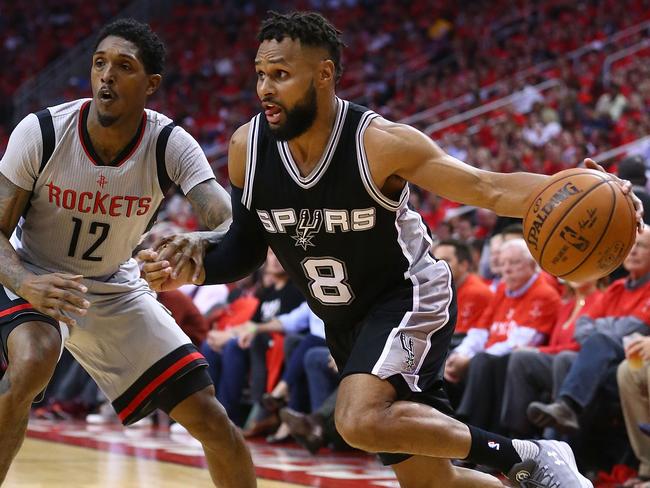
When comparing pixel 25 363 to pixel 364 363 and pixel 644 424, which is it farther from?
pixel 644 424

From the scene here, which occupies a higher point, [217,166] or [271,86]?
[217,166]

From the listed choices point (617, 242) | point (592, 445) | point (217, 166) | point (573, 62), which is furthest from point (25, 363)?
→ point (217, 166)

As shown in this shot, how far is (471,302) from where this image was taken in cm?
724

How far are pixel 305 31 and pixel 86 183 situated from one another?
1217 millimetres

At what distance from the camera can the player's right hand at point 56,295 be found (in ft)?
12.6

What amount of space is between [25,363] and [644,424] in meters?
3.31

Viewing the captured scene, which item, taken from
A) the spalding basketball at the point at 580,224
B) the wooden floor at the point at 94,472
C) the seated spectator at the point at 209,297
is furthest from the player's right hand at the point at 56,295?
the seated spectator at the point at 209,297

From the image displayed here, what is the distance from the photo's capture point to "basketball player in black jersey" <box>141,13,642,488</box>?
377 cm

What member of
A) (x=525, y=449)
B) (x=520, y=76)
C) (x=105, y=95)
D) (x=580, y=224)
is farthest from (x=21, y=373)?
(x=520, y=76)

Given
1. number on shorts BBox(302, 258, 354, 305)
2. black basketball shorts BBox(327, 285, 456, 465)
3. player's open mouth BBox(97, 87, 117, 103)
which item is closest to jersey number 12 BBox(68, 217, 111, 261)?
player's open mouth BBox(97, 87, 117, 103)

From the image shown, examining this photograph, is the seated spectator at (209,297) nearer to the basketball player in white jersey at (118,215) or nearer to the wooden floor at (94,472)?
the wooden floor at (94,472)

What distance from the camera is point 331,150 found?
3.95 m

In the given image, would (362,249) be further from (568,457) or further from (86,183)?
(86,183)

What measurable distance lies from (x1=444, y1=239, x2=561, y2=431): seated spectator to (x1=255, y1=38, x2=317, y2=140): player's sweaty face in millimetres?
3051
